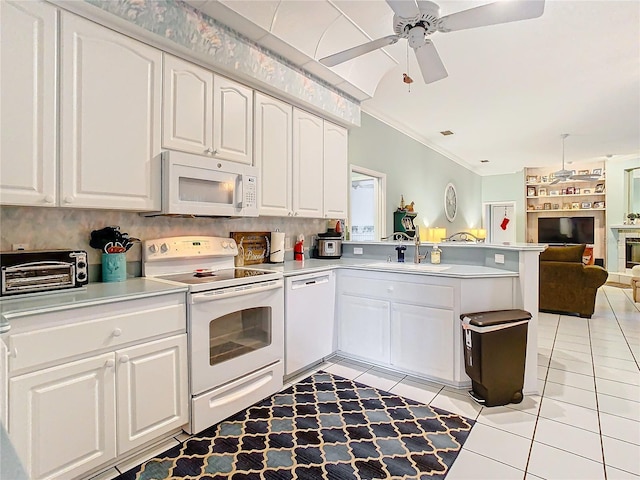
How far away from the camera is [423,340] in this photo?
2.77m

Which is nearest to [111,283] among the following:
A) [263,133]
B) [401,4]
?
[263,133]

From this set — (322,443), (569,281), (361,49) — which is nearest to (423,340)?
(322,443)

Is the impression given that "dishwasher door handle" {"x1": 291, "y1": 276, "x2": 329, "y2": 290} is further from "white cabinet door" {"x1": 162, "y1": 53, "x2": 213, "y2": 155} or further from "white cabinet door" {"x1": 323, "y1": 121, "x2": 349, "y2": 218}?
"white cabinet door" {"x1": 162, "y1": 53, "x2": 213, "y2": 155}

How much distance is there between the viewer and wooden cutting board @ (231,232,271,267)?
10.1 feet

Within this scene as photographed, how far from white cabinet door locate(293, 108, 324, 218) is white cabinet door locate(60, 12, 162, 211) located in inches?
51.2

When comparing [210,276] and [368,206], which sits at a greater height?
[368,206]

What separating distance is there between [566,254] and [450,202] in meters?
3.13

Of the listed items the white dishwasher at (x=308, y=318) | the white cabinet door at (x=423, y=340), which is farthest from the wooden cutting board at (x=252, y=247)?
the white cabinet door at (x=423, y=340)

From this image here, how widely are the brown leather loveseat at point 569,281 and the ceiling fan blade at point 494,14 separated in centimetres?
402

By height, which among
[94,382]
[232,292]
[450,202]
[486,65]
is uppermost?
[486,65]

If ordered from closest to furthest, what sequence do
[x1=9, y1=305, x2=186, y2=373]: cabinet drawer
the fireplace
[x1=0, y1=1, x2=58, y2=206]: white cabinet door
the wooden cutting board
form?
1. [x1=9, y1=305, x2=186, y2=373]: cabinet drawer
2. [x1=0, y1=1, x2=58, y2=206]: white cabinet door
3. the wooden cutting board
4. the fireplace

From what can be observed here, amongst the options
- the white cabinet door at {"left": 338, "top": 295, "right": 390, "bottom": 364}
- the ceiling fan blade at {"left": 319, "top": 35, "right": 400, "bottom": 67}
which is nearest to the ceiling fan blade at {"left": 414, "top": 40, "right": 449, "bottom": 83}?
the ceiling fan blade at {"left": 319, "top": 35, "right": 400, "bottom": 67}

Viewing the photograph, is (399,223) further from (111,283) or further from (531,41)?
(111,283)

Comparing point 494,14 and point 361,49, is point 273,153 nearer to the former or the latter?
point 361,49
